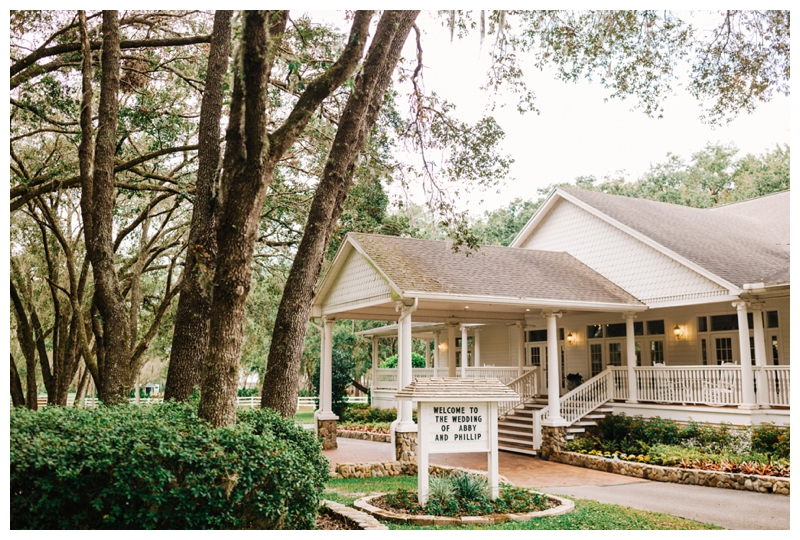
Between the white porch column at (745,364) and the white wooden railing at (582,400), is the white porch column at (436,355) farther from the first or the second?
the white porch column at (745,364)

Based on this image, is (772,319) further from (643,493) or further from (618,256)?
(643,493)

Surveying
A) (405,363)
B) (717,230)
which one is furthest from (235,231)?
(717,230)

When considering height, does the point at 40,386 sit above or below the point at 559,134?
below

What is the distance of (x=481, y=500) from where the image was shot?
7.99 metres

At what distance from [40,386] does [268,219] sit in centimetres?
4370

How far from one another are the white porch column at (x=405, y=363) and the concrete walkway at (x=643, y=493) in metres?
1.45

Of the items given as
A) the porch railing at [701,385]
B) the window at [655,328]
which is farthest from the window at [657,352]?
the porch railing at [701,385]

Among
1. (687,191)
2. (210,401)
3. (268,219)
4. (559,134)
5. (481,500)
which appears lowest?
(481,500)

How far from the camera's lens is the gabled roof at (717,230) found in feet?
49.3

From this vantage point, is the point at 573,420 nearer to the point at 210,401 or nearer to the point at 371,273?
the point at 371,273

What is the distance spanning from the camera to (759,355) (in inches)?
538

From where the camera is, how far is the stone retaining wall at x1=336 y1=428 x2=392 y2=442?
18.0 metres
